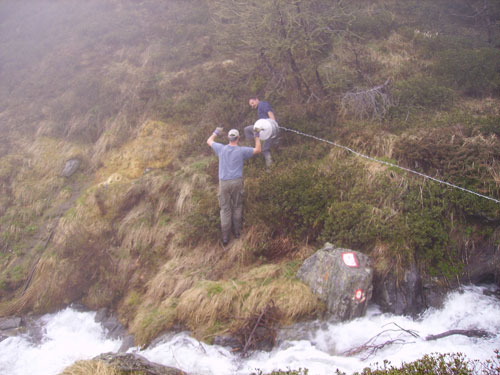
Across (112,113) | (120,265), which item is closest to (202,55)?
(112,113)

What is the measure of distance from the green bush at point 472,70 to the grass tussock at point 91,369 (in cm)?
922

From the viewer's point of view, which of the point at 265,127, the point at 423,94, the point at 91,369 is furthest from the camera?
the point at 423,94

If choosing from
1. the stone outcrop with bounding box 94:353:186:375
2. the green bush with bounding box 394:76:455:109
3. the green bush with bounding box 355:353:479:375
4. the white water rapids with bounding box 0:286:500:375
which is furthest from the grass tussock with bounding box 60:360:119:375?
the green bush with bounding box 394:76:455:109

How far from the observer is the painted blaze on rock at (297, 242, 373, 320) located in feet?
15.2

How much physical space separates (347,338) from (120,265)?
500cm

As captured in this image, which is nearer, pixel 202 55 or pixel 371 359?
pixel 371 359

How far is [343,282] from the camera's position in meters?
4.68

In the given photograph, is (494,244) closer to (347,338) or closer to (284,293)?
(347,338)

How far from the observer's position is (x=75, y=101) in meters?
11.6

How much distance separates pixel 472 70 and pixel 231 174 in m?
6.76

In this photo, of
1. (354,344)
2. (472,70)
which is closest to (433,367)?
(354,344)

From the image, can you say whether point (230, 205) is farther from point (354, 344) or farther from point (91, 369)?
point (91, 369)

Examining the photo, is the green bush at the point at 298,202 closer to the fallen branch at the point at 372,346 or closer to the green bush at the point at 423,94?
the fallen branch at the point at 372,346

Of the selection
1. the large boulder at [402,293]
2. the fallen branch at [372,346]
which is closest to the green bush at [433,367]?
the fallen branch at [372,346]
